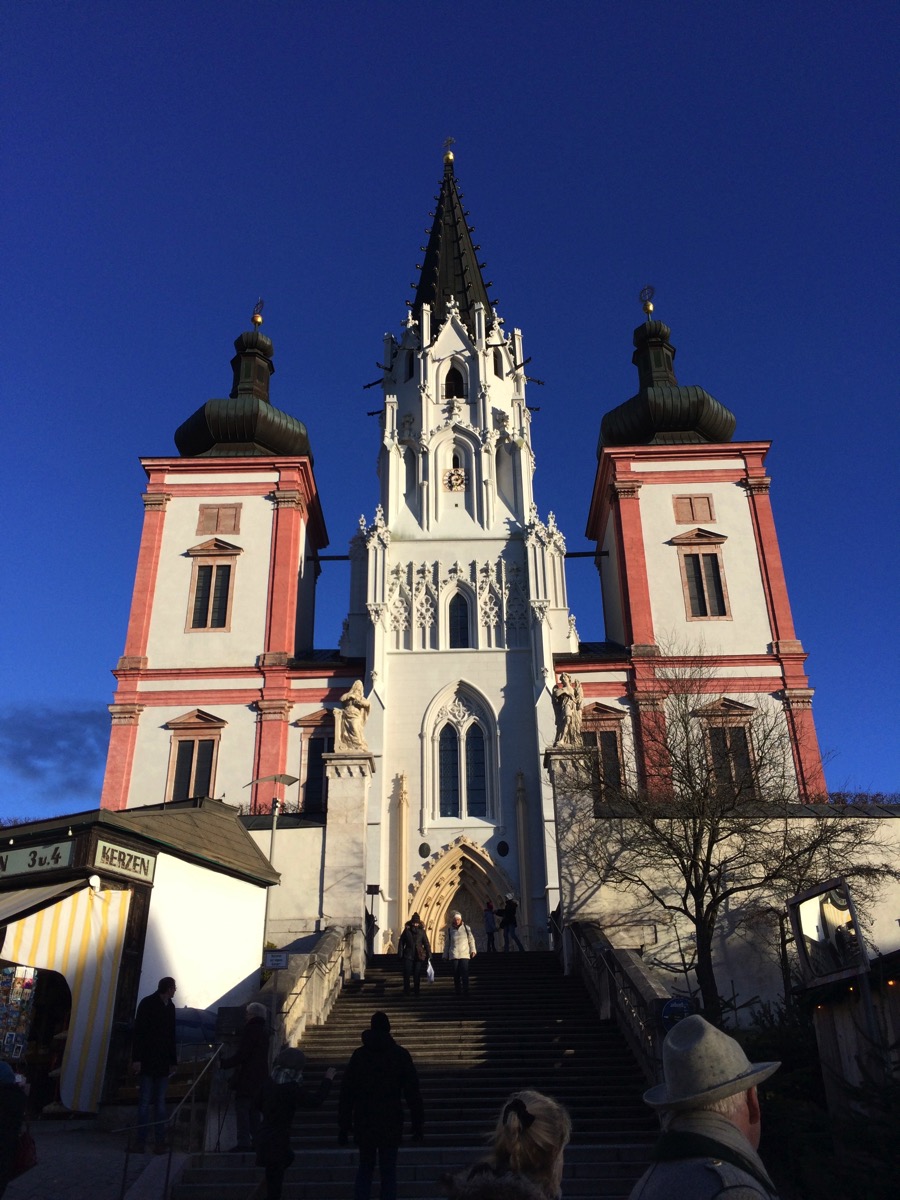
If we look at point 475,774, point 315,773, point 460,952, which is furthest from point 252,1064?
point 315,773

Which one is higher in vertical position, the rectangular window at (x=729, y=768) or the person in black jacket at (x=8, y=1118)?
the rectangular window at (x=729, y=768)

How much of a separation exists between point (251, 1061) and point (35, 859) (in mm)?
5130

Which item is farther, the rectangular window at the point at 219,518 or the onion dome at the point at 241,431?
the onion dome at the point at 241,431

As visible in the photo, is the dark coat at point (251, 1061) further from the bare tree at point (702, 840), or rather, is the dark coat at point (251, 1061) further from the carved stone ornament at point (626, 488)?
the carved stone ornament at point (626, 488)

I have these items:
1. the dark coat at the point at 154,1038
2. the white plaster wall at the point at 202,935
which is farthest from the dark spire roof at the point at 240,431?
the dark coat at the point at 154,1038

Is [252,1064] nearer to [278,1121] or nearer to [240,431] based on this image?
[278,1121]

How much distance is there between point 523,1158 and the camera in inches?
116

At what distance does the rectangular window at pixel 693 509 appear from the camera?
3431 cm

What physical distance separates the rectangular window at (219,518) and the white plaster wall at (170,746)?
18.9ft

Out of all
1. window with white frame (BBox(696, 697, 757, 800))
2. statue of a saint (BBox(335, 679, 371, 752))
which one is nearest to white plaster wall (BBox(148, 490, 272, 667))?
statue of a saint (BBox(335, 679, 371, 752))

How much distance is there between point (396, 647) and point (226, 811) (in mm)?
11265

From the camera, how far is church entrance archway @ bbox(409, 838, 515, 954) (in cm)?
2681

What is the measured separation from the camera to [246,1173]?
9102mm

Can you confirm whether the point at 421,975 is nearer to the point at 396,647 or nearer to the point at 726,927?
the point at 726,927
